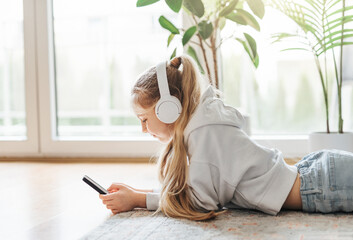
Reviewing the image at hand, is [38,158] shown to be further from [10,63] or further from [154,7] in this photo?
[154,7]

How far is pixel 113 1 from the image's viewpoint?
8.93ft

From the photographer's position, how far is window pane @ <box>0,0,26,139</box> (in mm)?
2680

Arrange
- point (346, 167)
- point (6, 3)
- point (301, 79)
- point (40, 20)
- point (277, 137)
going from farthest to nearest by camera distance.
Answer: point (301, 79) → point (6, 3) → point (40, 20) → point (277, 137) → point (346, 167)

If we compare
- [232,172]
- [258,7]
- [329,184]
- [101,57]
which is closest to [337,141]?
[258,7]

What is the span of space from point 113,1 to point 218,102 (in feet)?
5.57

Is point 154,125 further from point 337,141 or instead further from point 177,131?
point 337,141

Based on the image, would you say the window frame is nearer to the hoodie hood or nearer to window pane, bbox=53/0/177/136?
window pane, bbox=53/0/177/136

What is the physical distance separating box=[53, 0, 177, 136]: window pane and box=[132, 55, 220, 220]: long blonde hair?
4.48 feet

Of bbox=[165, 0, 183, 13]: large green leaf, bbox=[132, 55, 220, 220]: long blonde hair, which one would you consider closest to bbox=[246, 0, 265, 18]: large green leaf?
bbox=[165, 0, 183, 13]: large green leaf

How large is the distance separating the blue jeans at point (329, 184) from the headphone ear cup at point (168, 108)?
0.37 meters

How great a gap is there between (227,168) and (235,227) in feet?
0.49

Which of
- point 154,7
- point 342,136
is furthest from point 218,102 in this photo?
point 154,7

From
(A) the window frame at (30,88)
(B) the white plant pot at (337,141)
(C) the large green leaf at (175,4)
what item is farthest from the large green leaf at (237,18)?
(A) the window frame at (30,88)

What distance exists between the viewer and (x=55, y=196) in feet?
5.12
